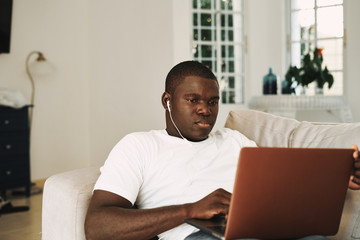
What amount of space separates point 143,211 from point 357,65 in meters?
4.55

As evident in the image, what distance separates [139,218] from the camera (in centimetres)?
114

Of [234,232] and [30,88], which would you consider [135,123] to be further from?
[234,232]

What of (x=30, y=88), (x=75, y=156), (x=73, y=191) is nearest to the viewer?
(x=73, y=191)

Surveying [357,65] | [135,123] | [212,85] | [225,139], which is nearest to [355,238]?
[225,139]

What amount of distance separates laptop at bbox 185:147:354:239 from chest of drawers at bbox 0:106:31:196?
2.91m

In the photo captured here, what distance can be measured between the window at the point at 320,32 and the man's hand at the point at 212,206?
A: 14.6 feet

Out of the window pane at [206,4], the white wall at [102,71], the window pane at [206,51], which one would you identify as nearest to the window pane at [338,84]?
the window pane at [206,51]

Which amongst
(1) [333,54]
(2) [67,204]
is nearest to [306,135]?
(2) [67,204]

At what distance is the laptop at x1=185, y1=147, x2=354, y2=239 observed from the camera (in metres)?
0.94

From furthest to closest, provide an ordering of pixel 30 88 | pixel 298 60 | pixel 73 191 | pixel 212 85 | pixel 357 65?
1. pixel 298 60
2. pixel 357 65
3. pixel 30 88
4. pixel 212 85
5. pixel 73 191

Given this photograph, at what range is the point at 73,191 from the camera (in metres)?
1.31

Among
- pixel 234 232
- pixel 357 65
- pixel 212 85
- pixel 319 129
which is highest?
pixel 357 65

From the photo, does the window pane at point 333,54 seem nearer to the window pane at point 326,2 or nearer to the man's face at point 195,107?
the window pane at point 326,2

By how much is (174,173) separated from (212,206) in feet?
0.87
